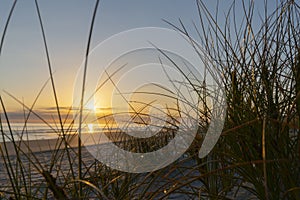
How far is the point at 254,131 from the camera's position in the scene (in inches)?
47.8

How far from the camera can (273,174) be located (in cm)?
119

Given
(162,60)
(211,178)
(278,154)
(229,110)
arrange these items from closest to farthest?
(278,154) < (229,110) < (211,178) < (162,60)

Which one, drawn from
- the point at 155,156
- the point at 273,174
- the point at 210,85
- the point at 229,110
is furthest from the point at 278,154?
the point at 155,156

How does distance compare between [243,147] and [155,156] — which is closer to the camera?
[243,147]

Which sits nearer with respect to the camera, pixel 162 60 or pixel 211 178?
pixel 211 178

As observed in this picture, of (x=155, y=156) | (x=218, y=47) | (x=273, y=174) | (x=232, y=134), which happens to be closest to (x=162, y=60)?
(x=218, y=47)

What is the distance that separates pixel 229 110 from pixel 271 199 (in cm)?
37

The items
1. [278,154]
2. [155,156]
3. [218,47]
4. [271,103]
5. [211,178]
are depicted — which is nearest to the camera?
[278,154]

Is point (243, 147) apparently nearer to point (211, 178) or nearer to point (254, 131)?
point (254, 131)

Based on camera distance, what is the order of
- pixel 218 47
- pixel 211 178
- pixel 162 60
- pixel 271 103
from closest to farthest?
pixel 271 103 → pixel 211 178 → pixel 218 47 → pixel 162 60

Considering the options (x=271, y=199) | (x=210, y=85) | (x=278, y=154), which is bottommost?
(x=271, y=199)

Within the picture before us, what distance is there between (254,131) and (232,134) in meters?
0.08

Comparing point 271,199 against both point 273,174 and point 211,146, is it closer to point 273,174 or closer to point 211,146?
point 273,174

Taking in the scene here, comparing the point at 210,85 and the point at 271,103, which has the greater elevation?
the point at 210,85
